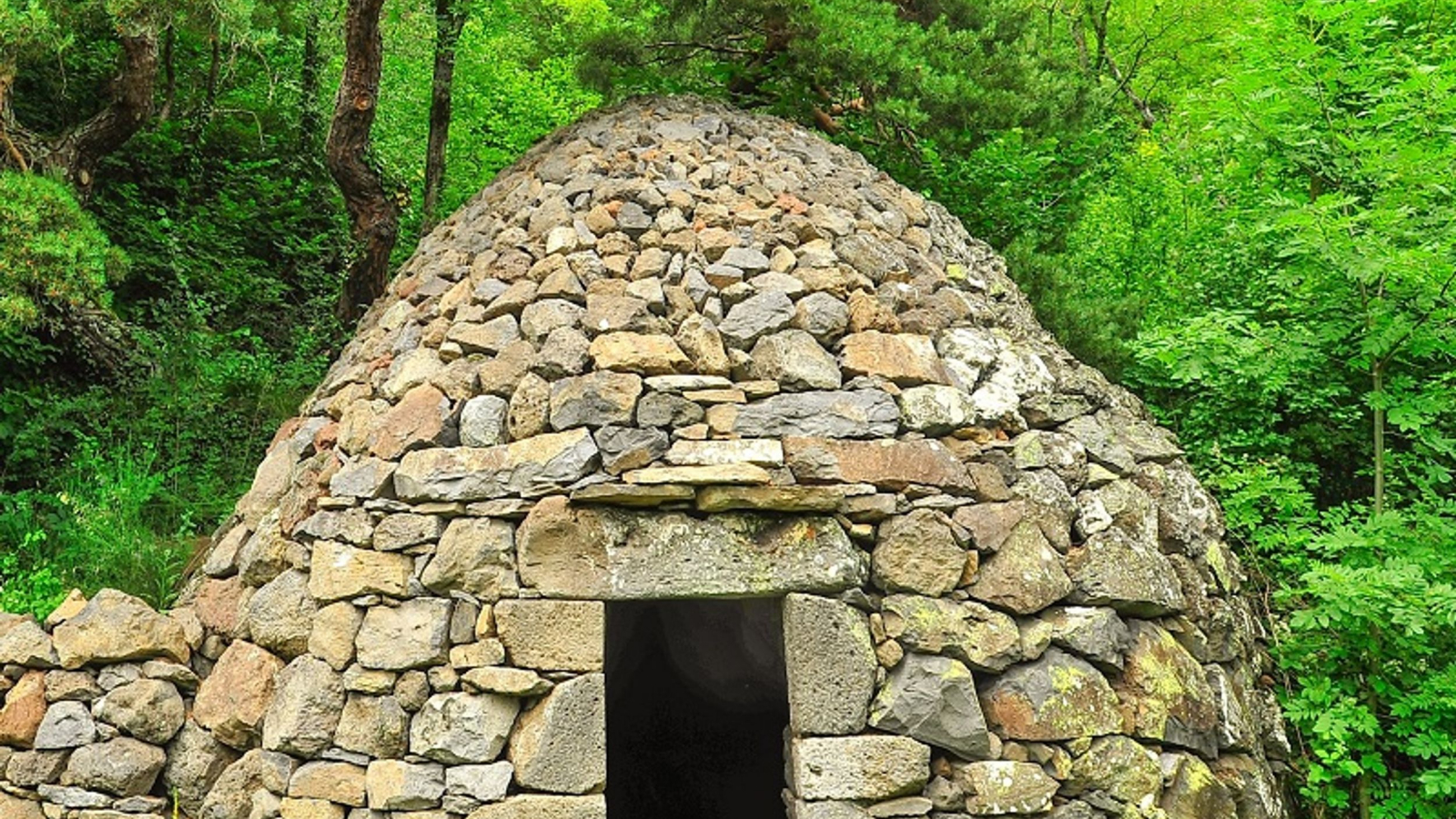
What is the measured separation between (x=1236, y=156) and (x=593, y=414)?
518cm

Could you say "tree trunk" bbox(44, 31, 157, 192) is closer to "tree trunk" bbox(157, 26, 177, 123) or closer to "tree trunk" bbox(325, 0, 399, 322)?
"tree trunk" bbox(157, 26, 177, 123)

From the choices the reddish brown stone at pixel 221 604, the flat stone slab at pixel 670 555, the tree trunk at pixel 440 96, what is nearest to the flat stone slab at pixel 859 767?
the flat stone slab at pixel 670 555

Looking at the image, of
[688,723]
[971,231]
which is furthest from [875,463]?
[971,231]

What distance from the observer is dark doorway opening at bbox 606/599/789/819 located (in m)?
7.02

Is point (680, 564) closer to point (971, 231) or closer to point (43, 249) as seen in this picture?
point (43, 249)

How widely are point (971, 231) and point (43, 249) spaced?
610cm

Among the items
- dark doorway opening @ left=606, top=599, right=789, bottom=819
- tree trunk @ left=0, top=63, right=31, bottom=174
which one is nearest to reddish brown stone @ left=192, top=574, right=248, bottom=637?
dark doorway opening @ left=606, top=599, right=789, bottom=819

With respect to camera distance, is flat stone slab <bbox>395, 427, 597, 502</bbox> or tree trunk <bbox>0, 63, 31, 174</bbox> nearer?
flat stone slab <bbox>395, 427, 597, 502</bbox>

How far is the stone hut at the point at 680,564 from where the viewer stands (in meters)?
3.93

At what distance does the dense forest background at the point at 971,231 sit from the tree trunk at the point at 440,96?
54 millimetres

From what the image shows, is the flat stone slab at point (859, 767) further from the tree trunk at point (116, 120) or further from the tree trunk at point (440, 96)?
the tree trunk at point (440, 96)

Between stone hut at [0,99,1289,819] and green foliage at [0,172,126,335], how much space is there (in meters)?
1.59

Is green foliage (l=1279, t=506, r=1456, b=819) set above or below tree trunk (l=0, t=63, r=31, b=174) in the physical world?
below

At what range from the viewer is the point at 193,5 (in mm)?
6016
